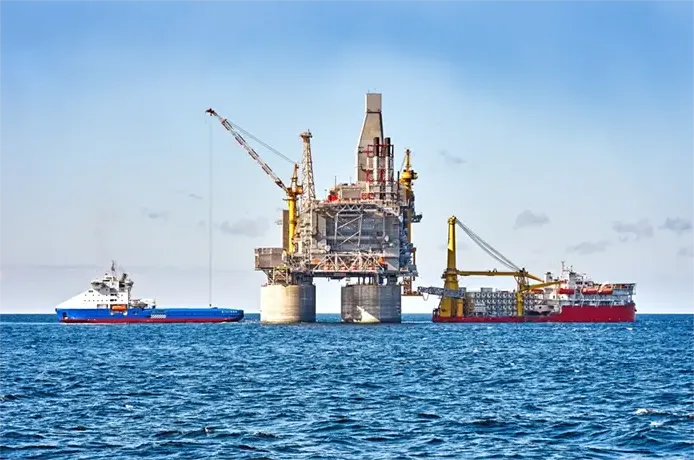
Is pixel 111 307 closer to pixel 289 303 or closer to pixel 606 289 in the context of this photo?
pixel 289 303

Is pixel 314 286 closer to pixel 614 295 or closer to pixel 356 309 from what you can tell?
pixel 356 309

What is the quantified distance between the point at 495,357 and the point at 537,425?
145 ft

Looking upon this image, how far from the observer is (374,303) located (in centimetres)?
15638

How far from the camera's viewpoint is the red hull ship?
18750cm

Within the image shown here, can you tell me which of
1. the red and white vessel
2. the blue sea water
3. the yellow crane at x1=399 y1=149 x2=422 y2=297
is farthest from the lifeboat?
the blue sea water

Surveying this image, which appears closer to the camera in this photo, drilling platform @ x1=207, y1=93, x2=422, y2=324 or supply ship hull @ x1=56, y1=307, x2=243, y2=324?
drilling platform @ x1=207, y1=93, x2=422, y2=324

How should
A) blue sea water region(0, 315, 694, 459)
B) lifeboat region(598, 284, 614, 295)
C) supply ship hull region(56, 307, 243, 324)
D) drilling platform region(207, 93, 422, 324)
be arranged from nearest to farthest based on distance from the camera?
blue sea water region(0, 315, 694, 459), drilling platform region(207, 93, 422, 324), supply ship hull region(56, 307, 243, 324), lifeboat region(598, 284, 614, 295)

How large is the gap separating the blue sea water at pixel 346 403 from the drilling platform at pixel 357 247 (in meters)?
51.2

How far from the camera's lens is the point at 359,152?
166125mm

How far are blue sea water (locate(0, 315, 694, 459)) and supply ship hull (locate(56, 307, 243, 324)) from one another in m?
82.9

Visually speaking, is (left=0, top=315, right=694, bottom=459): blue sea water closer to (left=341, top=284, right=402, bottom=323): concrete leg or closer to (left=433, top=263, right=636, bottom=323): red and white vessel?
(left=341, top=284, right=402, bottom=323): concrete leg

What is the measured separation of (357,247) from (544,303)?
5315 cm

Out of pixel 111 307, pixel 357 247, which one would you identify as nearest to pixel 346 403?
pixel 357 247

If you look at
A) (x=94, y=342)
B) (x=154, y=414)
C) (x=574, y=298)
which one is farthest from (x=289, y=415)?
(x=574, y=298)
